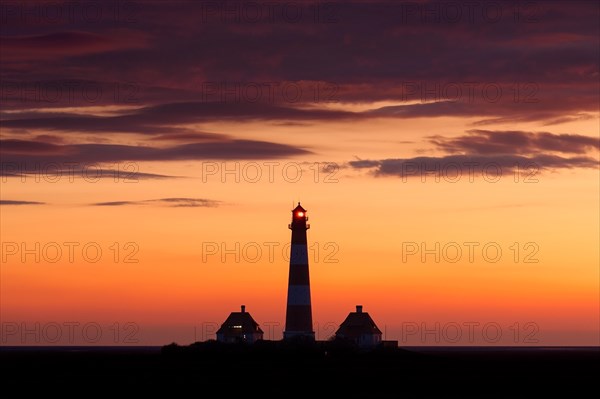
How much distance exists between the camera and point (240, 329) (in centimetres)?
11956

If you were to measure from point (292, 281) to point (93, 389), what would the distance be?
94.7 ft

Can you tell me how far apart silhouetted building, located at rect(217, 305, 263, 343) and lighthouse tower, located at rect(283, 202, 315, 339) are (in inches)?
800

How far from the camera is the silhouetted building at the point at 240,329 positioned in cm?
11888

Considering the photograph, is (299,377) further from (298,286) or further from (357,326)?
(357,326)

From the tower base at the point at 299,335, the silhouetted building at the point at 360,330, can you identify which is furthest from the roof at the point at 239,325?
the tower base at the point at 299,335

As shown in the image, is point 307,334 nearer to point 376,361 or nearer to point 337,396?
point 376,361

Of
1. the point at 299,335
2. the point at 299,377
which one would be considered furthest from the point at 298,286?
the point at 299,377

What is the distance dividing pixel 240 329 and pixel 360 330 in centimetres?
1268

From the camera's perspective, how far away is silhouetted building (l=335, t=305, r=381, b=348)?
114812 millimetres

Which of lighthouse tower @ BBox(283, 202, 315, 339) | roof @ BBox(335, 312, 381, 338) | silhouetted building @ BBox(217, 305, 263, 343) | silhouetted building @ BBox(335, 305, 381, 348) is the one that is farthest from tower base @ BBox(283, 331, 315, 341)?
silhouetted building @ BBox(217, 305, 263, 343)

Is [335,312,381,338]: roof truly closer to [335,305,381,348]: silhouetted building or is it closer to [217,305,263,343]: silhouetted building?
[335,305,381,348]: silhouetted building

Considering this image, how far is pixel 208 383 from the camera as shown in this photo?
74.1m

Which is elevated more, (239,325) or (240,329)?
(239,325)

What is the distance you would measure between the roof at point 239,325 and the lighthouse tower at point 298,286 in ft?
71.2
